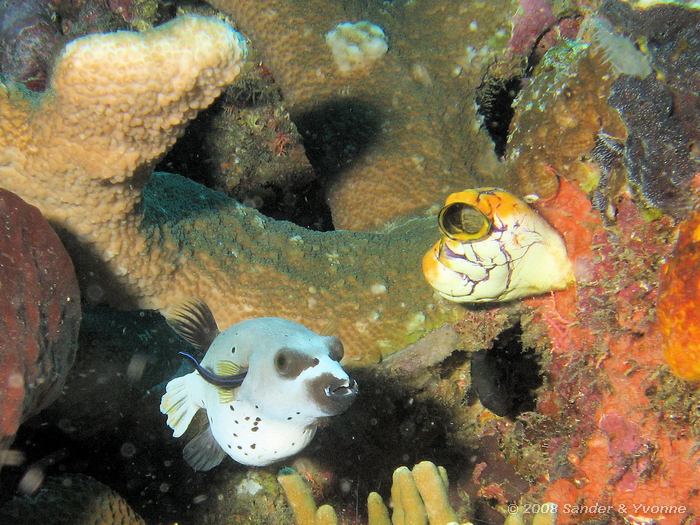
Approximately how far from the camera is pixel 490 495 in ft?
10.8

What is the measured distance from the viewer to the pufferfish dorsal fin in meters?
2.44

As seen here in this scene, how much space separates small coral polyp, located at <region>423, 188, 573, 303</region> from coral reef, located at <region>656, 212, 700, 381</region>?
1.85 ft

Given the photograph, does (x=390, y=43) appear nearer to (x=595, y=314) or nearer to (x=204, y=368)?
(x=595, y=314)

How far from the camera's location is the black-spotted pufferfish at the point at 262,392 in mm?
1688

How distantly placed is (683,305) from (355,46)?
11.4 feet

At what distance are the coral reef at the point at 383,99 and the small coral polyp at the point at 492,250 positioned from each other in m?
1.81

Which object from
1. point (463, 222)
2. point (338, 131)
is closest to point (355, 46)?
point (338, 131)

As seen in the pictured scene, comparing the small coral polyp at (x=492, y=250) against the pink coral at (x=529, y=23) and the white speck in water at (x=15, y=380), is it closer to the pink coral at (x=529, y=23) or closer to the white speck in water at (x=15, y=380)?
the white speck in water at (x=15, y=380)

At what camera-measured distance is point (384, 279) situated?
127 inches

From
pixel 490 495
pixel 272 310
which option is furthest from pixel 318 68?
pixel 490 495

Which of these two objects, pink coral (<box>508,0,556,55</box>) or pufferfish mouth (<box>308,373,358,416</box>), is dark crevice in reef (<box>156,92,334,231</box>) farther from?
pufferfish mouth (<box>308,373,358,416</box>)

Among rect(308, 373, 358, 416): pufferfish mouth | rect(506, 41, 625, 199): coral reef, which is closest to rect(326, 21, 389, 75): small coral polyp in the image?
rect(506, 41, 625, 199): coral reef

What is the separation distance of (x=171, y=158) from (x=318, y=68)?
4.94ft

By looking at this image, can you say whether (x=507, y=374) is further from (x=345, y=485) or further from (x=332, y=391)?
(x=332, y=391)
